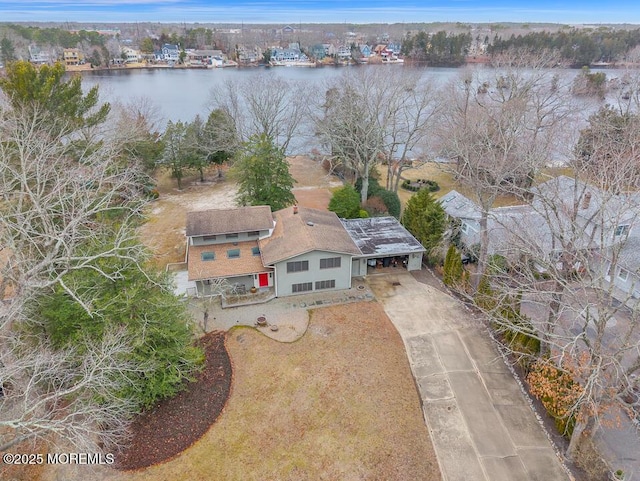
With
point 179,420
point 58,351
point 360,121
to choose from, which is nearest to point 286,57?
point 360,121

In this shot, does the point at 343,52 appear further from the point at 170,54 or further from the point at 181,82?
the point at 181,82

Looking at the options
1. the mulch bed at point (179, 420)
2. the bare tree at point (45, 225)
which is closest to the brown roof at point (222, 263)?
the bare tree at point (45, 225)

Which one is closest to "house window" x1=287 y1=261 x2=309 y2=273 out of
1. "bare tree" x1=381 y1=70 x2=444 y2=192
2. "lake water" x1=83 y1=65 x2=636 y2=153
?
"bare tree" x1=381 y1=70 x2=444 y2=192

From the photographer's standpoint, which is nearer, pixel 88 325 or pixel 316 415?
pixel 88 325

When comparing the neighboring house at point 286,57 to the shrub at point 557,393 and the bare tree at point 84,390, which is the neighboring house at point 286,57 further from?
the shrub at point 557,393

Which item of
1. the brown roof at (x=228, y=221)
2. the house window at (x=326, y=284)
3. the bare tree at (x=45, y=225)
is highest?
the bare tree at (x=45, y=225)
